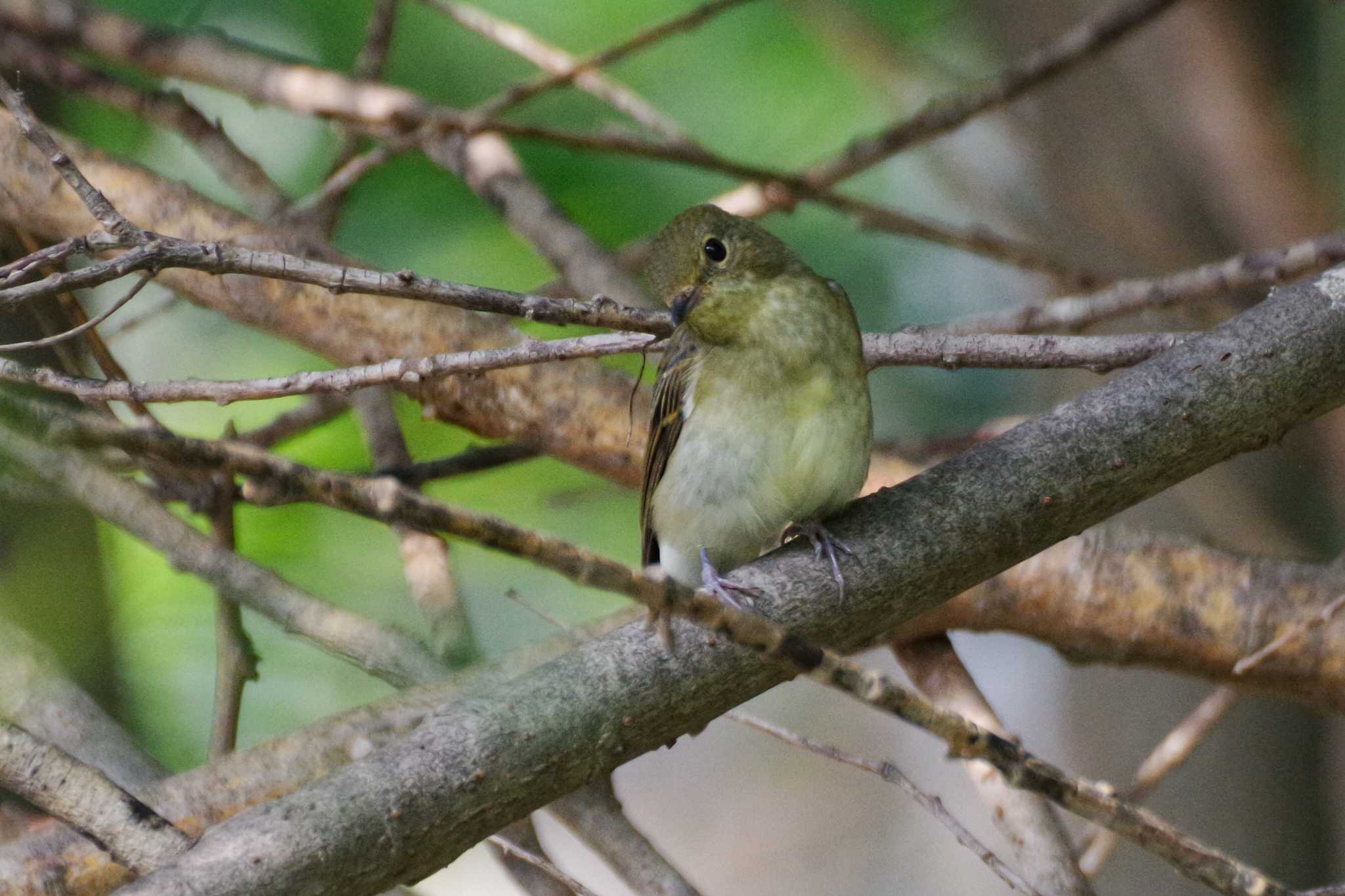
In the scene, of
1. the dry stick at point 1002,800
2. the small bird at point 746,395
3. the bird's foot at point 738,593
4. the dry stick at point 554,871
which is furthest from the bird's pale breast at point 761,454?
the dry stick at point 554,871

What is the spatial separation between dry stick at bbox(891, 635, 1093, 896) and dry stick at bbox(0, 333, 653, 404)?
980mm

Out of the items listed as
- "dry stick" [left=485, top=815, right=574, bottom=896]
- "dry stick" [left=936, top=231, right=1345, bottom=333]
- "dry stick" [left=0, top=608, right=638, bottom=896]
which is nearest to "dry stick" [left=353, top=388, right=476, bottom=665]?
"dry stick" [left=0, top=608, right=638, bottom=896]

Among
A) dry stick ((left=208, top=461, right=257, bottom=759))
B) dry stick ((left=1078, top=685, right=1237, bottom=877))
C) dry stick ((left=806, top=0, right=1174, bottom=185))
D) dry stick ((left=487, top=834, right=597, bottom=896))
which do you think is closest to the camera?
dry stick ((left=487, top=834, right=597, bottom=896))

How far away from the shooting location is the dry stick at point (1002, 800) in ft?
8.06

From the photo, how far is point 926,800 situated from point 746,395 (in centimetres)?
81

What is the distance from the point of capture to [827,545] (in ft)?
6.52

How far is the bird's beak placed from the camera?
7.88ft

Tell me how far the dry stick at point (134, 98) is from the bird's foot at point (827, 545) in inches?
75.2

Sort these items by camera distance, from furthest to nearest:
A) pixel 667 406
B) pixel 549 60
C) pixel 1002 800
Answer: pixel 549 60 < pixel 1002 800 < pixel 667 406

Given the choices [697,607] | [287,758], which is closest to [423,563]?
[287,758]

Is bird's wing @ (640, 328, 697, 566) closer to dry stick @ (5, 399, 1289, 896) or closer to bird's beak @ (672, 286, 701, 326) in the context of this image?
bird's beak @ (672, 286, 701, 326)

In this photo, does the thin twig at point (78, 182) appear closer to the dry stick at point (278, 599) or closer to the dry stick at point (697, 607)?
the dry stick at point (697, 607)

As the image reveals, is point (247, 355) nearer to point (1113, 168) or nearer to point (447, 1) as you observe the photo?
point (447, 1)

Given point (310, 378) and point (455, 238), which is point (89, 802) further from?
point (455, 238)
